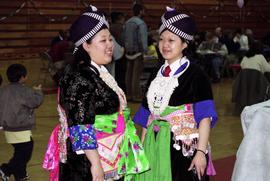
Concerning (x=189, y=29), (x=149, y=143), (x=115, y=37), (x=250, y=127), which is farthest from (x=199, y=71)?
(x=115, y=37)

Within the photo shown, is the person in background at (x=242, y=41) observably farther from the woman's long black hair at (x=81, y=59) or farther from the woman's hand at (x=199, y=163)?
the woman's long black hair at (x=81, y=59)

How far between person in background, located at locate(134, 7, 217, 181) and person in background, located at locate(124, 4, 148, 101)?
530cm

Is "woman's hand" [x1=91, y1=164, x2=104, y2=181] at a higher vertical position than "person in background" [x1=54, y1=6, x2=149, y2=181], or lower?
lower

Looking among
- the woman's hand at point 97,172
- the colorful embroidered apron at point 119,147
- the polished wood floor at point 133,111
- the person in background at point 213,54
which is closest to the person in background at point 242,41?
the person in background at point 213,54

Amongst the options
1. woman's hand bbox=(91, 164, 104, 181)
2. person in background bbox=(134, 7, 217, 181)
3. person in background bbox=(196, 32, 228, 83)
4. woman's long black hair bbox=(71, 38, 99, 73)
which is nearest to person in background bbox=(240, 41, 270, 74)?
person in background bbox=(196, 32, 228, 83)

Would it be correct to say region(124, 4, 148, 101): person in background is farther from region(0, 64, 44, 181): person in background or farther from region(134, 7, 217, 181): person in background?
region(134, 7, 217, 181): person in background

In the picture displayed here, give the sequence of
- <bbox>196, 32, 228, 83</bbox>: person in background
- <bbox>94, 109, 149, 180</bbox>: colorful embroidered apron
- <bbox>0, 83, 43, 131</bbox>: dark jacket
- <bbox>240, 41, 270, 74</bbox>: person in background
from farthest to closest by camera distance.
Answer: <bbox>196, 32, 228, 83</bbox>: person in background
<bbox>240, 41, 270, 74</bbox>: person in background
<bbox>0, 83, 43, 131</bbox>: dark jacket
<bbox>94, 109, 149, 180</bbox>: colorful embroidered apron

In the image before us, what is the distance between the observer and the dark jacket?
413cm

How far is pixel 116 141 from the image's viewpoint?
2.41 m

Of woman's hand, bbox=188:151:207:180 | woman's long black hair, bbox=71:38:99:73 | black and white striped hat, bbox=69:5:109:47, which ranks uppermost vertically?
black and white striped hat, bbox=69:5:109:47

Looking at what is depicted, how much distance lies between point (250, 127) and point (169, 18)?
1.27m

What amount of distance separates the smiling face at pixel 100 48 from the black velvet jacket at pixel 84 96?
7 centimetres

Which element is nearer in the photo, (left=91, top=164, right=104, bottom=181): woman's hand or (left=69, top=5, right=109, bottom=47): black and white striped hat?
(left=91, top=164, right=104, bottom=181): woman's hand

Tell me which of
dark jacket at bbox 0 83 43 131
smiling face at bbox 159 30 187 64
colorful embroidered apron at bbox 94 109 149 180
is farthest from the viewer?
dark jacket at bbox 0 83 43 131
